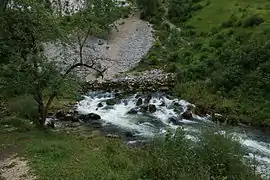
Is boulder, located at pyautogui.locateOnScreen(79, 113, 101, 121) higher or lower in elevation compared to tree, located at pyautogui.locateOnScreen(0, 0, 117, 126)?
lower

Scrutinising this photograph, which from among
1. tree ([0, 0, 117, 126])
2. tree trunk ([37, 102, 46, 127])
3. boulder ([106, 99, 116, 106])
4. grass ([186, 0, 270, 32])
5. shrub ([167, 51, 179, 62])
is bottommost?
boulder ([106, 99, 116, 106])

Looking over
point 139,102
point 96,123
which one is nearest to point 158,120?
point 139,102

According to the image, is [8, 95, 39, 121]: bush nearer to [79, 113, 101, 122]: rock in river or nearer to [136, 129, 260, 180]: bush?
[79, 113, 101, 122]: rock in river

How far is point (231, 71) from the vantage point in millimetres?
44562

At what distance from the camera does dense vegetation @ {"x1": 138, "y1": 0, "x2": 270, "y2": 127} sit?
41594 millimetres

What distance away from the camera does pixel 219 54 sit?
1981 inches

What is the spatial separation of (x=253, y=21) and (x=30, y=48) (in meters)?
32.4

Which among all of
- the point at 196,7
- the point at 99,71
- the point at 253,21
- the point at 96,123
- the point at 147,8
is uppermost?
the point at 196,7

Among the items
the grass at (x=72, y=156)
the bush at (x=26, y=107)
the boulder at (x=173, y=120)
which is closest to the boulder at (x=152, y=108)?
the boulder at (x=173, y=120)

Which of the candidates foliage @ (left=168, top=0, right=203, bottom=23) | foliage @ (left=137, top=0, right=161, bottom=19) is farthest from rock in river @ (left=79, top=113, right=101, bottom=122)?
foliage @ (left=137, top=0, right=161, bottom=19)

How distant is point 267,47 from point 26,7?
23871 millimetres

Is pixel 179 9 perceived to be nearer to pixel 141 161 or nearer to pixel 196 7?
pixel 196 7

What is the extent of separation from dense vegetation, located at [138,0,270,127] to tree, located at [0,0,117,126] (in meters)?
14.8

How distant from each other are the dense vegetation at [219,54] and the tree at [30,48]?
1480cm
